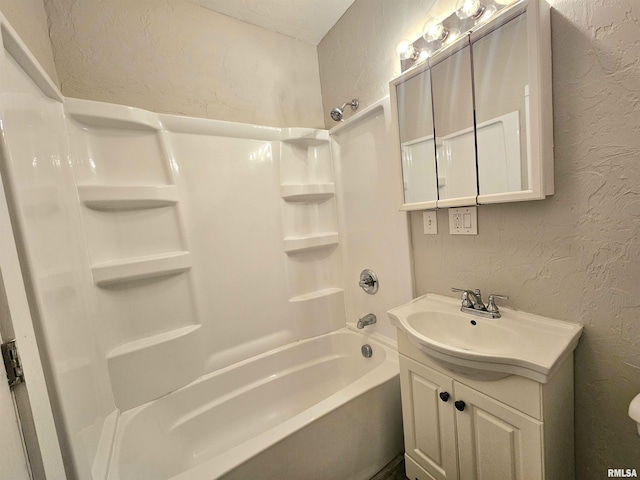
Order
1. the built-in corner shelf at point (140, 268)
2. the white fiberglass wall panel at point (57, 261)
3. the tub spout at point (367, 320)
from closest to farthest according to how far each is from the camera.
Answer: the white fiberglass wall panel at point (57, 261)
the built-in corner shelf at point (140, 268)
the tub spout at point (367, 320)

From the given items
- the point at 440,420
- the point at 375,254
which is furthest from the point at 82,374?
the point at 375,254

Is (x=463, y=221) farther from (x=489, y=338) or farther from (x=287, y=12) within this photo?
(x=287, y=12)

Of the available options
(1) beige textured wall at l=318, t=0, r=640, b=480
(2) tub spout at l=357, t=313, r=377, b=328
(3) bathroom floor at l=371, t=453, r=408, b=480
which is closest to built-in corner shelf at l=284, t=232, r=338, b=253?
(2) tub spout at l=357, t=313, r=377, b=328

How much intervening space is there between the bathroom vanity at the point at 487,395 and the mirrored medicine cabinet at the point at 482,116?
495mm

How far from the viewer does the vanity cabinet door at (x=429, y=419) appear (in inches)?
39.1

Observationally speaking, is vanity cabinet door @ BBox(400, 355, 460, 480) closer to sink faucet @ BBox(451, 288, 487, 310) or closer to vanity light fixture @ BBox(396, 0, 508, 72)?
sink faucet @ BBox(451, 288, 487, 310)

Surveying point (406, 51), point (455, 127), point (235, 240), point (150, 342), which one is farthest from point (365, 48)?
point (150, 342)

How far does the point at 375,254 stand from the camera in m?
1.68

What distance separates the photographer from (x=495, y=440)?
854 millimetres

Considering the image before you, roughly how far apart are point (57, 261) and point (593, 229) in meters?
1.80

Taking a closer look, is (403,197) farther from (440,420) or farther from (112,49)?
(112,49)

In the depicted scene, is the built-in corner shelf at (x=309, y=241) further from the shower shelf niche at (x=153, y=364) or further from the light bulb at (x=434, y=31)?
the light bulb at (x=434, y=31)

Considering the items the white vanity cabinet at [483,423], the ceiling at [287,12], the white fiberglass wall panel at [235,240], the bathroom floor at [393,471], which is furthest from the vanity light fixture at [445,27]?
the bathroom floor at [393,471]

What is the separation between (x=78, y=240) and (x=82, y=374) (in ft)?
1.81
